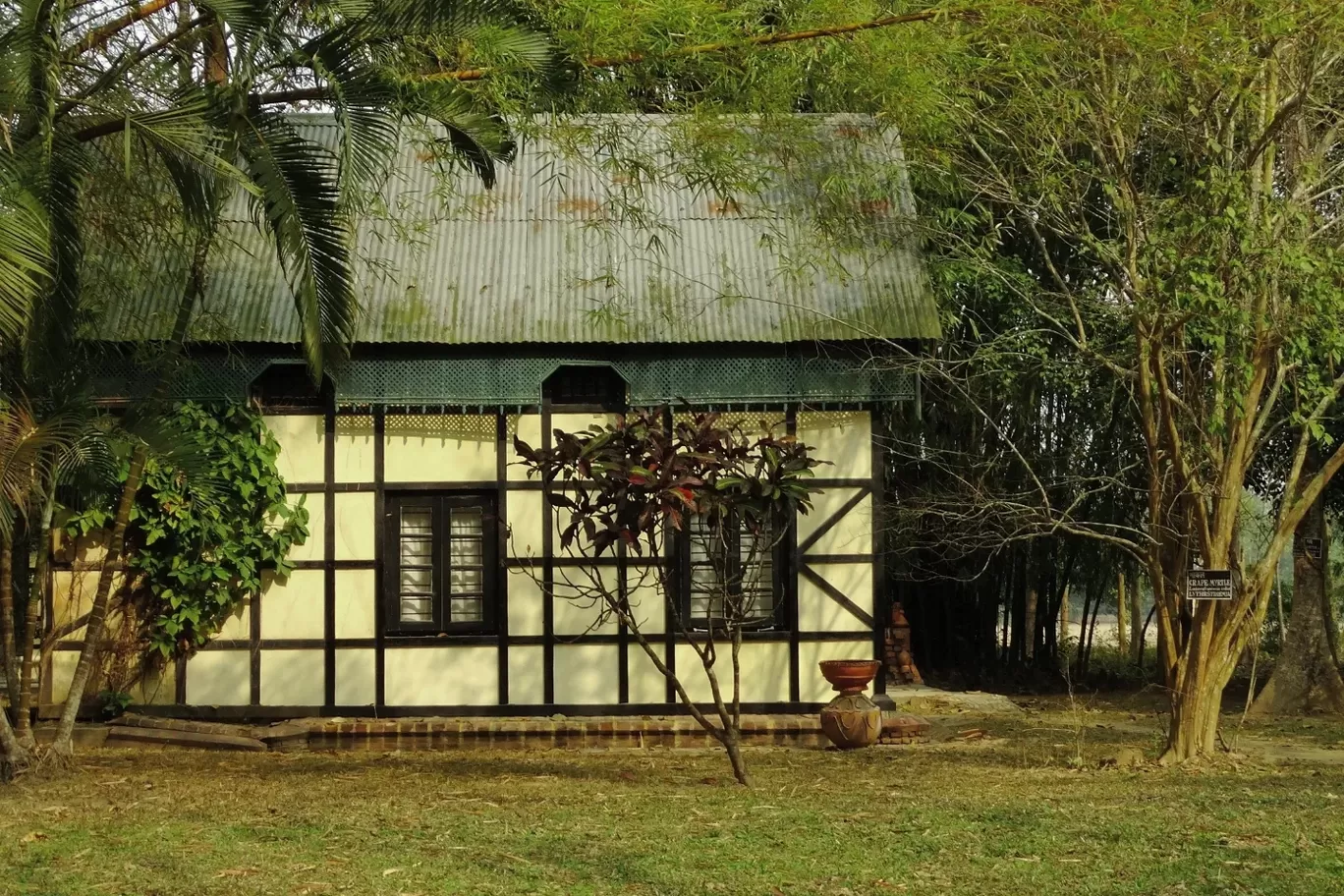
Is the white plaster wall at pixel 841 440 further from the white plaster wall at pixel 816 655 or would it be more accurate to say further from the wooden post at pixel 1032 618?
the wooden post at pixel 1032 618

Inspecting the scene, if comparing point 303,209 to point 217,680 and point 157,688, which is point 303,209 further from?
point 157,688

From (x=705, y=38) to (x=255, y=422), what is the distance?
4.35m

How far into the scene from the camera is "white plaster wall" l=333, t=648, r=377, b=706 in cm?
1168

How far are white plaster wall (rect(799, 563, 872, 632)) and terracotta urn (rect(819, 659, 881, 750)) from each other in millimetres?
651

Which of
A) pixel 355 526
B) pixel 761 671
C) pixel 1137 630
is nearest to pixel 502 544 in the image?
pixel 355 526

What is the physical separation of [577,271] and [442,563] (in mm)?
2441

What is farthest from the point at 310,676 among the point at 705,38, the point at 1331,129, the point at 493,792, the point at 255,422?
the point at 1331,129

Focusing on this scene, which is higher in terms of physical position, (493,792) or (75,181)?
(75,181)

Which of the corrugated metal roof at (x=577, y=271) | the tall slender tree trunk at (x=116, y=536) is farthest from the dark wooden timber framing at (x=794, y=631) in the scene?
the tall slender tree trunk at (x=116, y=536)

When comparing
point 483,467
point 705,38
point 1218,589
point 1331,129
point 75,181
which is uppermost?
point 705,38

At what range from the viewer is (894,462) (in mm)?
15438

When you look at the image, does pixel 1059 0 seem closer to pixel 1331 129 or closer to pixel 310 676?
pixel 1331 129

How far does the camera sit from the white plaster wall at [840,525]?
38.5 ft

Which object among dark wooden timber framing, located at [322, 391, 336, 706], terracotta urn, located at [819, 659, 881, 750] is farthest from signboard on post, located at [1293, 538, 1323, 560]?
dark wooden timber framing, located at [322, 391, 336, 706]
